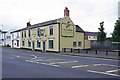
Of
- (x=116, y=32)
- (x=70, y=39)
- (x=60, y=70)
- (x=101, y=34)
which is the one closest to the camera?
(x=60, y=70)

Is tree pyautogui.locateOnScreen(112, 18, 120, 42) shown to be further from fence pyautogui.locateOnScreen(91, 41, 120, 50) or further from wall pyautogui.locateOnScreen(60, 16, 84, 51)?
wall pyautogui.locateOnScreen(60, 16, 84, 51)

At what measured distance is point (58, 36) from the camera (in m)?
46.0

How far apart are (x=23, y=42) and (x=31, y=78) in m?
51.9

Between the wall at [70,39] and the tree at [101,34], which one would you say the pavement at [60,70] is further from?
the tree at [101,34]

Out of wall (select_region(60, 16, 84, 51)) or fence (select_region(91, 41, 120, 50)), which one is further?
fence (select_region(91, 41, 120, 50))

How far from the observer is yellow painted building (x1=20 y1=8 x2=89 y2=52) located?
46.4m

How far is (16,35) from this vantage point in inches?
2736

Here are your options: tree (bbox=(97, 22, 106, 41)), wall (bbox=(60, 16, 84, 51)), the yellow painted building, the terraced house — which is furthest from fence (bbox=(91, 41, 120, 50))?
tree (bbox=(97, 22, 106, 41))

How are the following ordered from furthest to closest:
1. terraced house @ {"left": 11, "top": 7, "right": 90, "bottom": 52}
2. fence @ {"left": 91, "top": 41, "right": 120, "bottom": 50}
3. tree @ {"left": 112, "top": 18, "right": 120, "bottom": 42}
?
1. tree @ {"left": 112, "top": 18, "right": 120, "bottom": 42}
2. fence @ {"left": 91, "top": 41, "right": 120, "bottom": 50}
3. terraced house @ {"left": 11, "top": 7, "right": 90, "bottom": 52}

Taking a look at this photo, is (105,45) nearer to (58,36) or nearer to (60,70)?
(58,36)

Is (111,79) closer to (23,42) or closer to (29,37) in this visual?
(29,37)

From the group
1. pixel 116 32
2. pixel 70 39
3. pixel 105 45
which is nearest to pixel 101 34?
pixel 116 32

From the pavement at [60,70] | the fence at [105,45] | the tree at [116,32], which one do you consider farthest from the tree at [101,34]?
the pavement at [60,70]

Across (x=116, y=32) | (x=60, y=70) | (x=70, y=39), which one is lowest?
(x=60, y=70)
